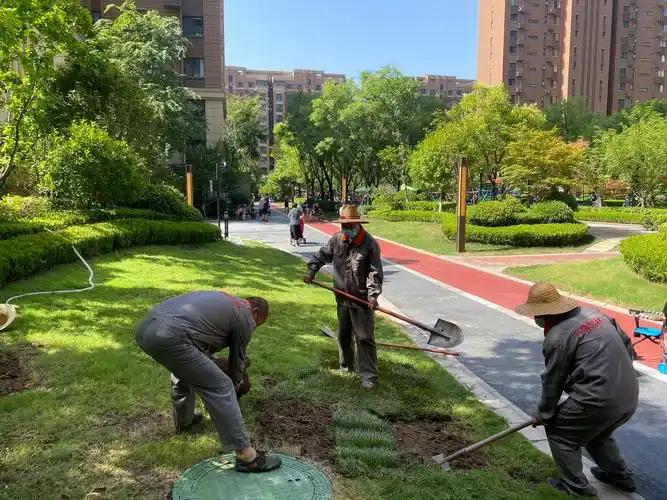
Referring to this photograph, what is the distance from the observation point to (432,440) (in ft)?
14.0

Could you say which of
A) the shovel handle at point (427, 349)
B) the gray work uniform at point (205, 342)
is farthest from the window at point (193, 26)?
the gray work uniform at point (205, 342)

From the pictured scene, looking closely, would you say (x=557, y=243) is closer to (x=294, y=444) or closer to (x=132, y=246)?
(x=132, y=246)

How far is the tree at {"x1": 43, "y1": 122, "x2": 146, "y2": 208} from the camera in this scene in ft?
43.3

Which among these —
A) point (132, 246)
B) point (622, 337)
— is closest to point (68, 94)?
point (132, 246)

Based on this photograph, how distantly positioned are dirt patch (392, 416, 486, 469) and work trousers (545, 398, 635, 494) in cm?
59

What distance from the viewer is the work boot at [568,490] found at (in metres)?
3.50

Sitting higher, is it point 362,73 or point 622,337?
point 362,73

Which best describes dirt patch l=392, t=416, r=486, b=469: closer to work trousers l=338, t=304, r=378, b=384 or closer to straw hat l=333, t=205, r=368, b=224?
work trousers l=338, t=304, r=378, b=384

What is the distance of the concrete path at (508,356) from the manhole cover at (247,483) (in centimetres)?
220

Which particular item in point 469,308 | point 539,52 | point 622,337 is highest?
point 539,52

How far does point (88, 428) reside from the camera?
12.9ft

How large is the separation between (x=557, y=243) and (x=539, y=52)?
208 feet

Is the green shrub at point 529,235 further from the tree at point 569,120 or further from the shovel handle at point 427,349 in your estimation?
the tree at point 569,120

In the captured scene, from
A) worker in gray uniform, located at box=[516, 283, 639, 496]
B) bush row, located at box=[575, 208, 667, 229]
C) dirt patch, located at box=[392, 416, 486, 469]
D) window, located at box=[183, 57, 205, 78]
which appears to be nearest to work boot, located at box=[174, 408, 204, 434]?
dirt patch, located at box=[392, 416, 486, 469]
